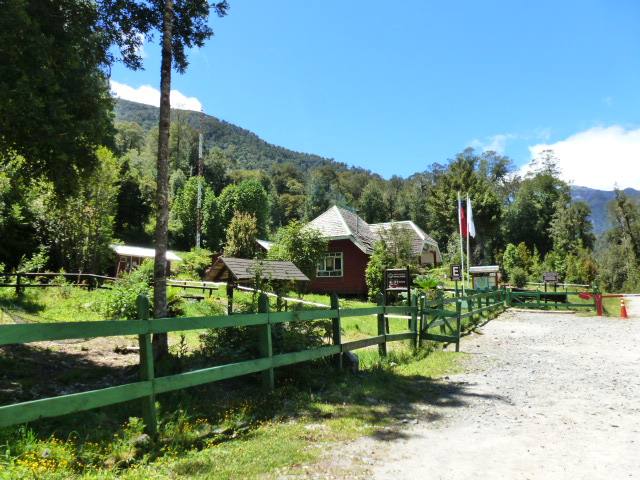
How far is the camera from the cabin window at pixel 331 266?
28.1 m

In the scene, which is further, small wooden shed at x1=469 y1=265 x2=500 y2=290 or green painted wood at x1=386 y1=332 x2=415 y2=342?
small wooden shed at x1=469 y1=265 x2=500 y2=290

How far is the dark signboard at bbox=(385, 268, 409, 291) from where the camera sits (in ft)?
49.0

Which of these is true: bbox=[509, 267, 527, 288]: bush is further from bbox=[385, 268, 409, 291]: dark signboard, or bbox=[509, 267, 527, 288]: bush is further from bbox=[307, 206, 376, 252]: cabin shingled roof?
bbox=[385, 268, 409, 291]: dark signboard

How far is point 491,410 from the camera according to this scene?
5.60m

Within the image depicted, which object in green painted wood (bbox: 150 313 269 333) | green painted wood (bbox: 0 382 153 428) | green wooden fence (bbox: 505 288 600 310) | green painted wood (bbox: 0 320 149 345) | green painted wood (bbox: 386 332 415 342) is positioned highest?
green painted wood (bbox: 0 320 149 345)

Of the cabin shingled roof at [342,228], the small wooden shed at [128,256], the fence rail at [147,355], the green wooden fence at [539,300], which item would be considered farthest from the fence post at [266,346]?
the small wooden shed at [128,256]

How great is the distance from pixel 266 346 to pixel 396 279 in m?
10.3

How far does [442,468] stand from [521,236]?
205 feet

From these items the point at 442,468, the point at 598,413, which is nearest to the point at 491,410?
the point at 598,413

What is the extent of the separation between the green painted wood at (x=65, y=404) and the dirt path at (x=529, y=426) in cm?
215

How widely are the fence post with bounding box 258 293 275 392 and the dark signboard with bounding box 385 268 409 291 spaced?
957cm

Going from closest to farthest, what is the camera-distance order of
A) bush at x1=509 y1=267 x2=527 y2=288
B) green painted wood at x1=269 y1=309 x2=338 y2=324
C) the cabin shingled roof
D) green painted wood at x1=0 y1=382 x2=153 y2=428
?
green painted wood at x1=0 y1=382 x2=153 y2=428 → green painted wood at x1=269 y1=309 x2=338 y2=324 → the cabin shingled roof → bush at x1=509 y1=267 x2=527 y2=288

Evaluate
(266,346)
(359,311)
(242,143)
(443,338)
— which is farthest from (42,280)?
(242,143)

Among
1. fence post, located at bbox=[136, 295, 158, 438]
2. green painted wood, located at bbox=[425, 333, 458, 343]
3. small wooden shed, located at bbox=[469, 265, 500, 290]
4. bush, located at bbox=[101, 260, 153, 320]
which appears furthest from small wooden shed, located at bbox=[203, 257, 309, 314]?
small wooden shed, located at bbox=[469, 265, 500, 290]
